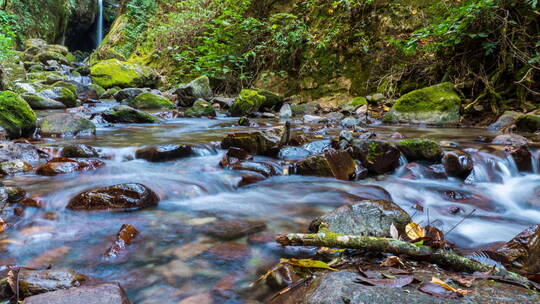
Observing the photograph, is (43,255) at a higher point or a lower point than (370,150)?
lower

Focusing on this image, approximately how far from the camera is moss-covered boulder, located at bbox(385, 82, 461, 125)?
6949mm

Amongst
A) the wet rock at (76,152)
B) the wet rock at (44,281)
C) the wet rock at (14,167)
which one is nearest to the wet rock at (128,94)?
the wet rock at (76,152)

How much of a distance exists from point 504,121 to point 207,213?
5967 millimetres

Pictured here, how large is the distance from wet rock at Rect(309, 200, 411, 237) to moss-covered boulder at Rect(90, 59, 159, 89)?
42.7ft

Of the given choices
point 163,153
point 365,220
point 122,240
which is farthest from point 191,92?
point 365,220

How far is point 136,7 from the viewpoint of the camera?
2036 cm

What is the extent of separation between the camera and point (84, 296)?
1.44 meters

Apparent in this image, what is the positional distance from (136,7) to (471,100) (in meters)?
19.6

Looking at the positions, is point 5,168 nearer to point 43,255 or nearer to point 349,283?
point 43,255

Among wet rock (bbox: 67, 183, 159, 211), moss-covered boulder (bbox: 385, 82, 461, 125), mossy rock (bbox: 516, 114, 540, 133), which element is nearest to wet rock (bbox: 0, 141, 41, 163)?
wet rock (bbox: 67, 183, 159, 211)

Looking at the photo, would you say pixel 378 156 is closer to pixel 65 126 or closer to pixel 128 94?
pixel 65 126

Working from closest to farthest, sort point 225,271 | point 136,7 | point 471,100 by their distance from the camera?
point 225,271 < point 471,100 < point 136,7

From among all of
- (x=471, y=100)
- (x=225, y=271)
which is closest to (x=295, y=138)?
(x=225, y=271)

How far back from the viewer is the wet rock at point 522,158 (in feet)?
13.1
